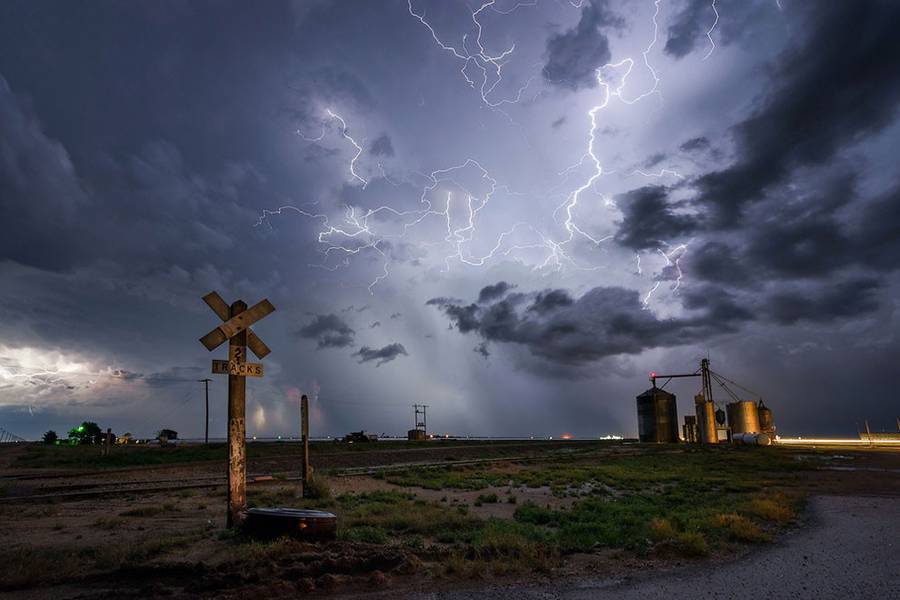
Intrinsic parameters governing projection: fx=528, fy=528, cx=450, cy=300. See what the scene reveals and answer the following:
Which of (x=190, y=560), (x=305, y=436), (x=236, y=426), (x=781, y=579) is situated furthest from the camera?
(x=305, y=436)

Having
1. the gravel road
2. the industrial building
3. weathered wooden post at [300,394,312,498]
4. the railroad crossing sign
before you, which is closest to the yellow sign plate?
the railroad crossing sign

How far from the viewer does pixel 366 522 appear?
12375 mm

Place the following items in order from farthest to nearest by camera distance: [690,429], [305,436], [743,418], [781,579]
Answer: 1. [690,429]
2. [743,418]
3. [305,436]
4. [781,579]

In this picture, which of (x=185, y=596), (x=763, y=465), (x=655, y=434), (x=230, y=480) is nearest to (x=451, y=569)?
(x=185, y=596)

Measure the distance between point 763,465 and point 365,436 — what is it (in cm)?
7266

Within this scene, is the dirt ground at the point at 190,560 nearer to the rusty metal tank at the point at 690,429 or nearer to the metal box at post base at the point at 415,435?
the rusty metal tank at the point at 690,429

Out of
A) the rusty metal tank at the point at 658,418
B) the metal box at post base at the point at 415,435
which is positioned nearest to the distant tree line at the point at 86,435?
the metal box at post base at the point at 415,435

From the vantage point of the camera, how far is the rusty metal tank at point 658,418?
83375 mm

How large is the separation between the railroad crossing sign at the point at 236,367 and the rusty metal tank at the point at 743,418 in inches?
3110

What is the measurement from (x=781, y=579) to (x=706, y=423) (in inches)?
3029

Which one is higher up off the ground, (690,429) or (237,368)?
(237,368)

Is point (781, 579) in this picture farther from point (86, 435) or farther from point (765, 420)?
point (86, 435)

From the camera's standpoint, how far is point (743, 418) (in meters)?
75.8

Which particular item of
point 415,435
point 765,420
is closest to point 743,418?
point 765,420
